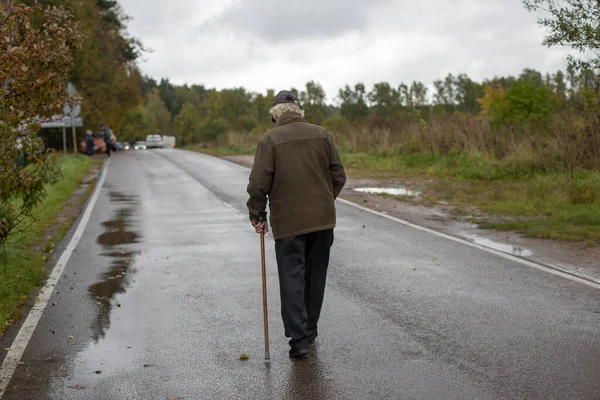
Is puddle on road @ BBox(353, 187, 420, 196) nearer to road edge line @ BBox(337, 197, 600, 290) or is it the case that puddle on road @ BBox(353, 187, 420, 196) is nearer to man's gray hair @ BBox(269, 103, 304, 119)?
road edge line @ BBox(337, 197, 600, 290)

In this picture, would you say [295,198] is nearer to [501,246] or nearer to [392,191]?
[501,246]

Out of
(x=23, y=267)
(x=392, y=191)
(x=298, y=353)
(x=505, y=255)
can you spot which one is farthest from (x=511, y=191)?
(x=298, y=353)

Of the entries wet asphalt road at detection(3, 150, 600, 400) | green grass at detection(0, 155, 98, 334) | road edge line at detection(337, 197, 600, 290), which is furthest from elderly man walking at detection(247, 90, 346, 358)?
road edge line at detection(337, 197, 600, 290)

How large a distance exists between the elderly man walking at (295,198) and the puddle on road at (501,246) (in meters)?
4.86

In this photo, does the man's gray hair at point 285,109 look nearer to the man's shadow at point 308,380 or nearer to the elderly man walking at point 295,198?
the elderly man walking at point 295,198

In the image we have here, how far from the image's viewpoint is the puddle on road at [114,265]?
7.31 m

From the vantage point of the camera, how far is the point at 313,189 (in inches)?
229

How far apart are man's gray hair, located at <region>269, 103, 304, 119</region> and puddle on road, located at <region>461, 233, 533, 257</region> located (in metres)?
5.06

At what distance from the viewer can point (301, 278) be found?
5859 millimetres

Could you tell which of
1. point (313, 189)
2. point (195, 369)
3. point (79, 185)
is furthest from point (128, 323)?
point (79, 185)

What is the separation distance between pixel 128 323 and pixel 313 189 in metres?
2.31

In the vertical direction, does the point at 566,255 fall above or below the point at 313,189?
below

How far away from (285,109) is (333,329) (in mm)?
1923

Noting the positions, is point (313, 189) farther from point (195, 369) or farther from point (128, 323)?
point (128, 323)
